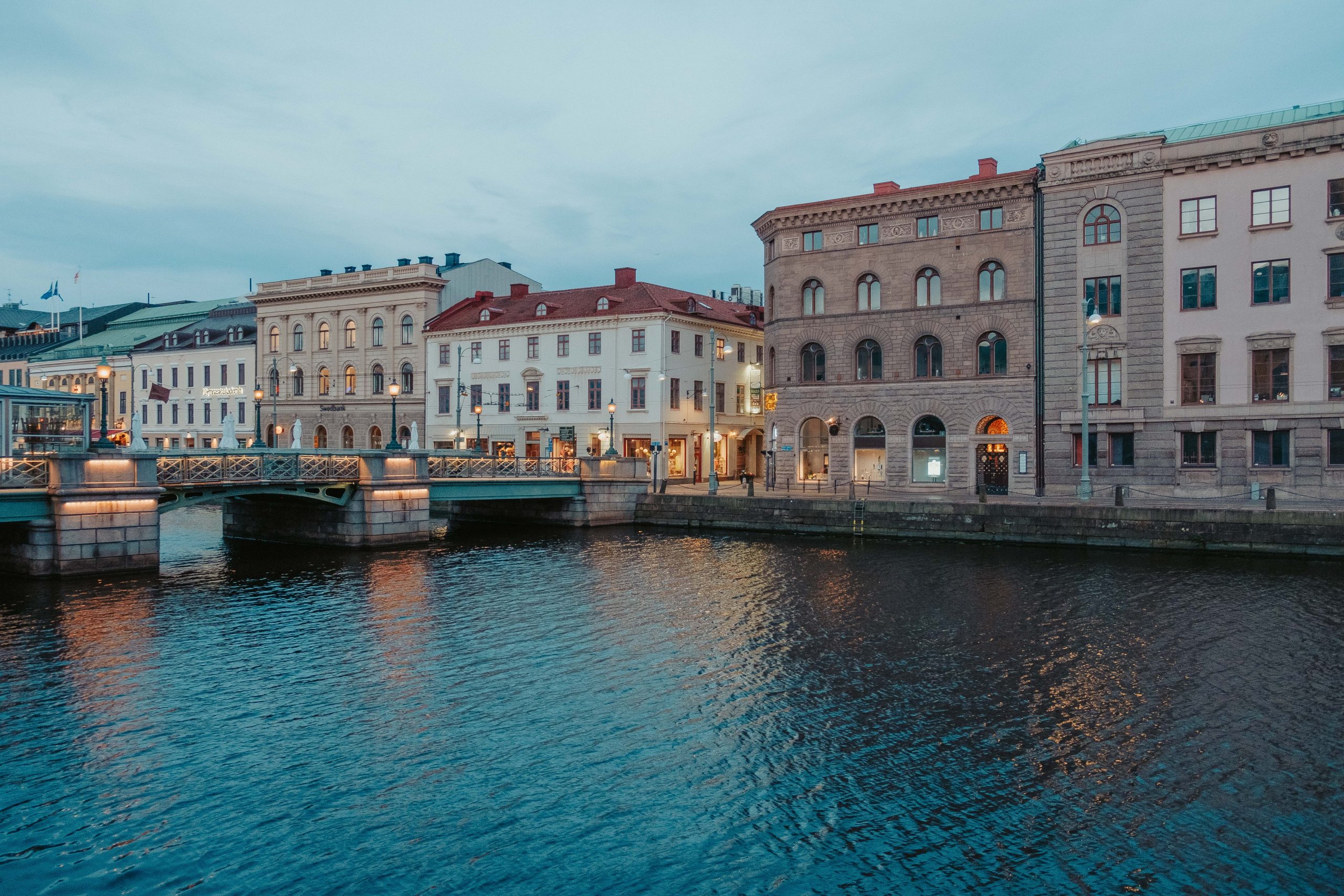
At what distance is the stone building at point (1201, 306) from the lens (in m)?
43.4

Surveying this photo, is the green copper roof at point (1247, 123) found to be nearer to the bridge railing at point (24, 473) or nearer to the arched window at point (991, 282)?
the arched window at point (991, 282)

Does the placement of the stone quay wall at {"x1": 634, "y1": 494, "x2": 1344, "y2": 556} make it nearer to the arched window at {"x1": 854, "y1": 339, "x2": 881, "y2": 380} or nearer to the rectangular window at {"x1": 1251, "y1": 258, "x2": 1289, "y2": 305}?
the arched window at {"x1": 854, "y1": 339, "x2": 881, "y2": 380}

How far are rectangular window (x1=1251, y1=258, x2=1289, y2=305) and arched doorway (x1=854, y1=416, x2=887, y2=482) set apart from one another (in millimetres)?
18661

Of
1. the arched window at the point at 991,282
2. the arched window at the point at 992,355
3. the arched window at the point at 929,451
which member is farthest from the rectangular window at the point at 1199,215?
the arched window at the point at 929,451

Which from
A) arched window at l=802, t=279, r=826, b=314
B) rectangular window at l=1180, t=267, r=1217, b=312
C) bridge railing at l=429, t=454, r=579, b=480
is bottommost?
bridge railing at l=429, t=454, r=579, b=480

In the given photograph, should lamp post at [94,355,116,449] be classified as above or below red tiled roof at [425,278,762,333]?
below

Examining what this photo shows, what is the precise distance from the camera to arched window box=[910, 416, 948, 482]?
52.9m

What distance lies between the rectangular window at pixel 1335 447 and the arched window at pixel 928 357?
A: 1758 cm

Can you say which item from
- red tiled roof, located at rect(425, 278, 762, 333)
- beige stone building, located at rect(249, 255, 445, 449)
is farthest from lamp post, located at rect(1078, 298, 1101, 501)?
beige stone building, located at rect(249, 255, 445, 449)

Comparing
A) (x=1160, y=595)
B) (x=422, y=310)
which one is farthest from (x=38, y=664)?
(x=422, y=310)

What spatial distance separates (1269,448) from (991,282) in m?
15.0

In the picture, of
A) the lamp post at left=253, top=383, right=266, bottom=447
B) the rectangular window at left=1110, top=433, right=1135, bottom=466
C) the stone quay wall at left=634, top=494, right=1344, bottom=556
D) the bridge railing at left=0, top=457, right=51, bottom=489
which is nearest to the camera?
the bridge railing at left=0, top=457, right=51, bottom=489

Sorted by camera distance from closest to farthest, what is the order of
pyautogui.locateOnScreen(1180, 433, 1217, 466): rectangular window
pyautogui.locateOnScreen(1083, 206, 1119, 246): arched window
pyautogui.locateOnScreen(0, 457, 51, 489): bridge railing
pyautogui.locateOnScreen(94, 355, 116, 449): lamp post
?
1. pyautogui.locateOnScreen(0, 457, 51, 489): bridge railing
2. pyautogui.locateOnScreen(94, 355, 116, 449): lamp post
3. pyautogui.locateOnScreen(1180, 433, 1217, 466): rectangular window
4. pyautogui.locateOnScreen(1083, 206, 1119, 246): arched window

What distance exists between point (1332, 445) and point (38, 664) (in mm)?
48148
